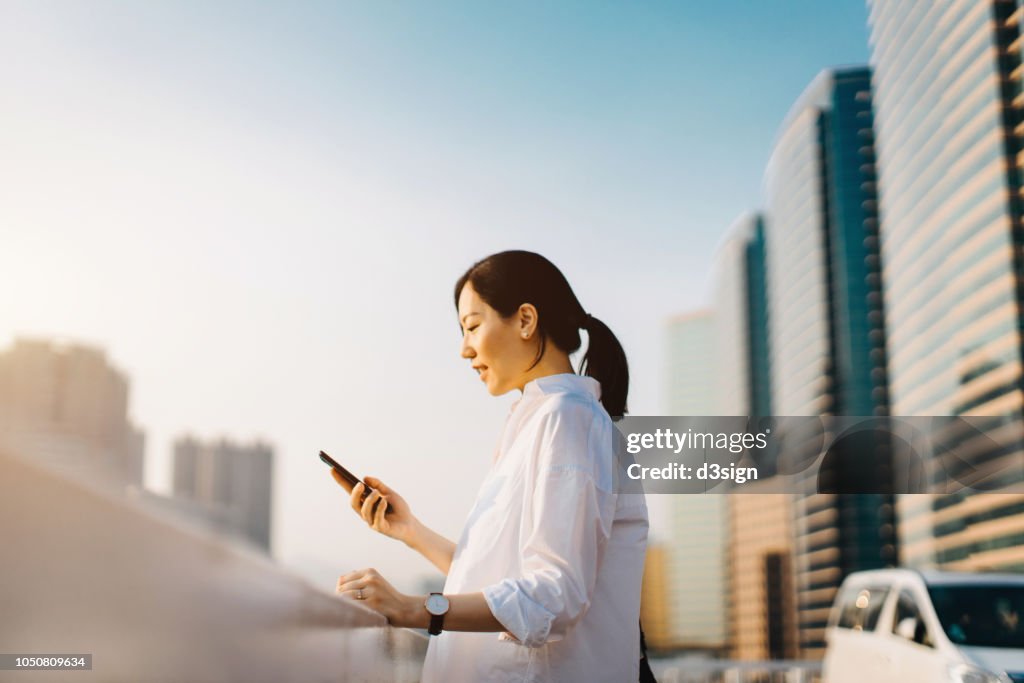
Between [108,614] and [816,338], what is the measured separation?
324ft

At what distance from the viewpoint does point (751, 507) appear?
358ft

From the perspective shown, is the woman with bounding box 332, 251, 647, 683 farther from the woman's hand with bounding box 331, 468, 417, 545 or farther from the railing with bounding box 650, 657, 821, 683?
the railing with bounding box 650, 657, 821, 683

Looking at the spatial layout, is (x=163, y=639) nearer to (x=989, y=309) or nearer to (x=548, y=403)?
(x=548, y=403)

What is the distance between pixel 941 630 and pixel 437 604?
516cm

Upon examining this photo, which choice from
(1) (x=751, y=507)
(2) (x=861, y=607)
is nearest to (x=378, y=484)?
(2) (x=861, y=607)

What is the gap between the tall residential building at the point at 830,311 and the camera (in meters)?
88.1

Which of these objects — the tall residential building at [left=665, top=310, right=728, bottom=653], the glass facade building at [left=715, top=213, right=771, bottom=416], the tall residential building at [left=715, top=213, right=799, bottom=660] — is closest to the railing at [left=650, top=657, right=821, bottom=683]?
the tall residential building at [left=715, top=213, right=799, bottom=660]

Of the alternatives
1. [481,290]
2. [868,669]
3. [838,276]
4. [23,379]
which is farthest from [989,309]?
[23,379]

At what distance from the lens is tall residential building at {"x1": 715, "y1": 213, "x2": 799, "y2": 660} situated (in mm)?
95312

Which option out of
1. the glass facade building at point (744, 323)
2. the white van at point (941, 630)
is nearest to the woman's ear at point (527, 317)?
the white van at point (941, 630)

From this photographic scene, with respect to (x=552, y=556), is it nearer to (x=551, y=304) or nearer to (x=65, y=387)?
(x=551, y=304)

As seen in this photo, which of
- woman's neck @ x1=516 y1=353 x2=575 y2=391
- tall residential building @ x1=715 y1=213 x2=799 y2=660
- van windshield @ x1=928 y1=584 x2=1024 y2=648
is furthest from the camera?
tall residential building @ x1=715 y1=213 x2=799 y2=660

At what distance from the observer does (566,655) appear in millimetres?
1380

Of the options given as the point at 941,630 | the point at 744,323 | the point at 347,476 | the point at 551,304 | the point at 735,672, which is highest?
the point at 744,323
